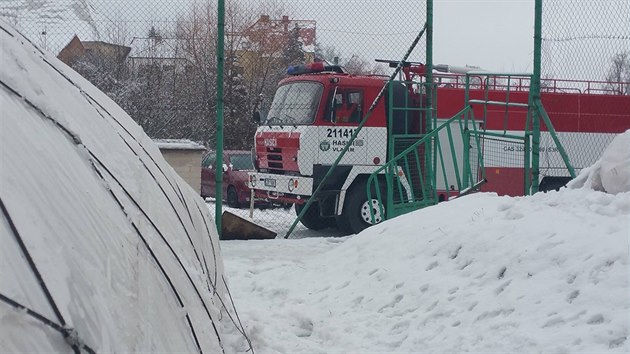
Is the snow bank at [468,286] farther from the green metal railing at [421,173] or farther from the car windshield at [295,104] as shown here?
the car windshield at [295,104]

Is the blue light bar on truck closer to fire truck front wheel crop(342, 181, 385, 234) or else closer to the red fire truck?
the red fire truck

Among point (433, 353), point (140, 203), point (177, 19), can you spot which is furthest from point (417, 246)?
point (177, 19)

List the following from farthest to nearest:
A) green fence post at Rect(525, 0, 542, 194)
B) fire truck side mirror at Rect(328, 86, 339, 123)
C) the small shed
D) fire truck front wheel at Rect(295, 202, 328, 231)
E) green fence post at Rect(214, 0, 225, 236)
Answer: fire truck side mirror at Rect(328, 86, 339, 123) → fire truck front wheel at Rect(295, 202, 328, 231) → the small shed → green fence post at Rect(214, 0, 225, 236) → green fence post at Rect(525, 0, 542, 194)

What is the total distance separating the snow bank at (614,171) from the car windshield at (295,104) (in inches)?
269

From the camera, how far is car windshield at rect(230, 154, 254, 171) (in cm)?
1767

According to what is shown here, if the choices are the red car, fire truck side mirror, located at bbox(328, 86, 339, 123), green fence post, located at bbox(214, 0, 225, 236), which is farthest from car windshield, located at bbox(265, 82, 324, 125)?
green fence post, located at bbox(214, 0, 225, 236)

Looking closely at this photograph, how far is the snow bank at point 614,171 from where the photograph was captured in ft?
20.9

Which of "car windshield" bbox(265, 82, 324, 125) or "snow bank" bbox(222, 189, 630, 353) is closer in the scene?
"snow bank" bbox(222, 189, 630, 353)

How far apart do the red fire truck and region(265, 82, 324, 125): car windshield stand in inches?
0.6

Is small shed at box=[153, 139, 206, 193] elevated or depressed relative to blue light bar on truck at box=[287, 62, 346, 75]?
depressed

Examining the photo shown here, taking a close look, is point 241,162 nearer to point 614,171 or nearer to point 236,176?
point 236,176

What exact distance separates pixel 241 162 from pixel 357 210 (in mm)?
5577

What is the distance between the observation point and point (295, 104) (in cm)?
1355

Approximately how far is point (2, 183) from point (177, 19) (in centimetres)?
884
